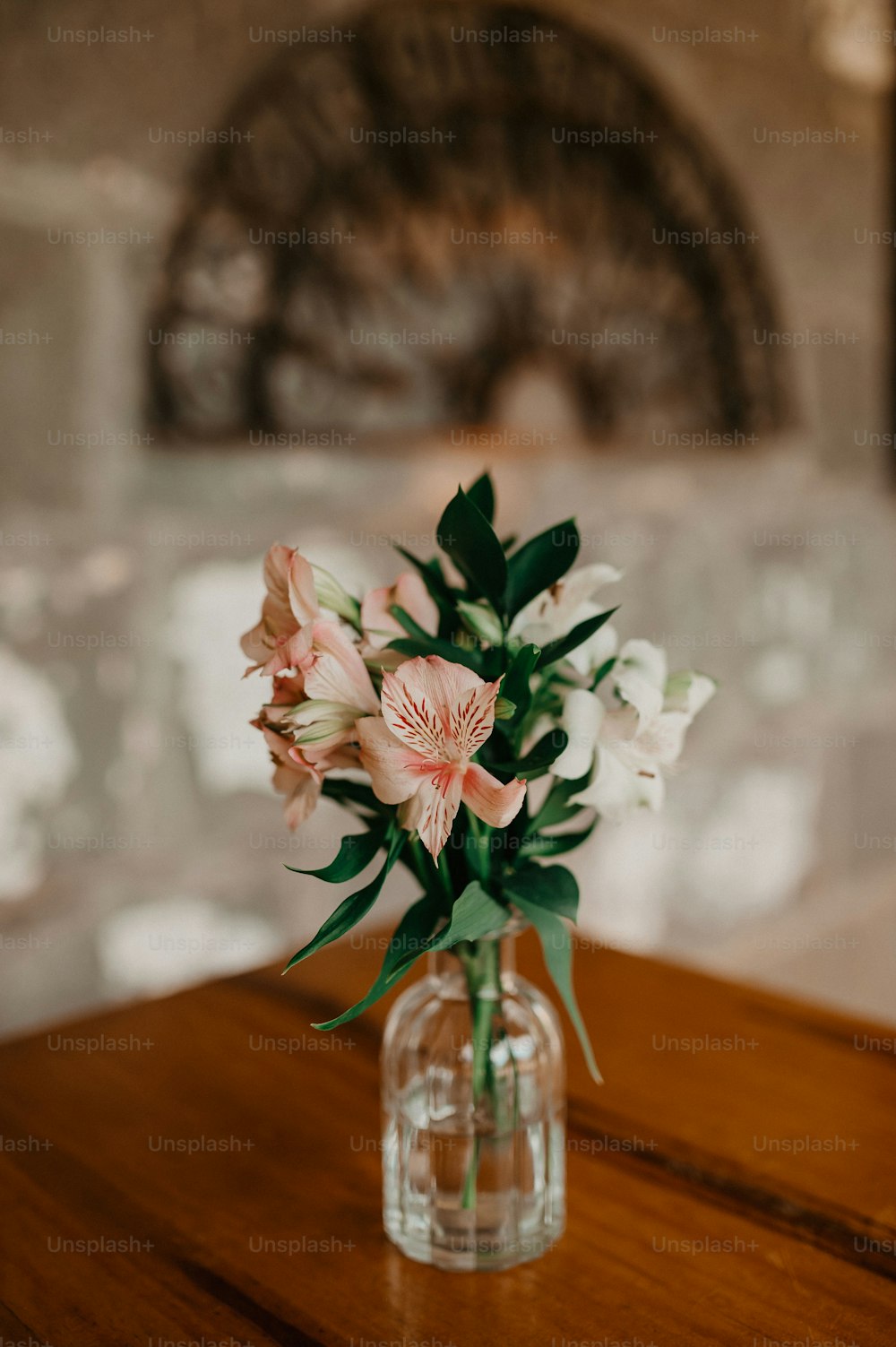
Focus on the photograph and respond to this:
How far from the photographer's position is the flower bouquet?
2.27 feet

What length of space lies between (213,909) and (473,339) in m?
0.96

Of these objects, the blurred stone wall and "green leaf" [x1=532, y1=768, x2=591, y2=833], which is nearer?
"green leaf" [x1=532, y1=768, x2=591, y2=833]

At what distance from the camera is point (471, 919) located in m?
0.73

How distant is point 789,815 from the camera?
251cm

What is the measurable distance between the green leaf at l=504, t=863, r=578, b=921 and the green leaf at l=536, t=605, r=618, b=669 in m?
0.13

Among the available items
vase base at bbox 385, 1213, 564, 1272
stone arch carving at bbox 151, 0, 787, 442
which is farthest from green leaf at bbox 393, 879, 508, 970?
stone arch carving at bbox 151, 0, 787, 442

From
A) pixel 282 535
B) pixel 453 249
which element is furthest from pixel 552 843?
pixel 453 249

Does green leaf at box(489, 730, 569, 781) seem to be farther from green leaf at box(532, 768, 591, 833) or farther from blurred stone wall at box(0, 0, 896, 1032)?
blurred stone wall at box(0, 0, 896, 1032)

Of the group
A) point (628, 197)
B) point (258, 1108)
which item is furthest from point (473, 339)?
point (258, 1108)

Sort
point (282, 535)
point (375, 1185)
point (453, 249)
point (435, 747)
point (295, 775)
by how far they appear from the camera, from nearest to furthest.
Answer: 1. point (435, 747)
2. point (295, 775)
3. point (375, 1185)
4. point (282, 535)
5. point (453, 249)

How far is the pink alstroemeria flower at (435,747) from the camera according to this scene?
2.18 ft

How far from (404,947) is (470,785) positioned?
13cm

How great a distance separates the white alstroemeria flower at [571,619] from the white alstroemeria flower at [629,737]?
0.02 metres

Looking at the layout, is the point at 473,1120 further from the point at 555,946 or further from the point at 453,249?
the point at 453,249
